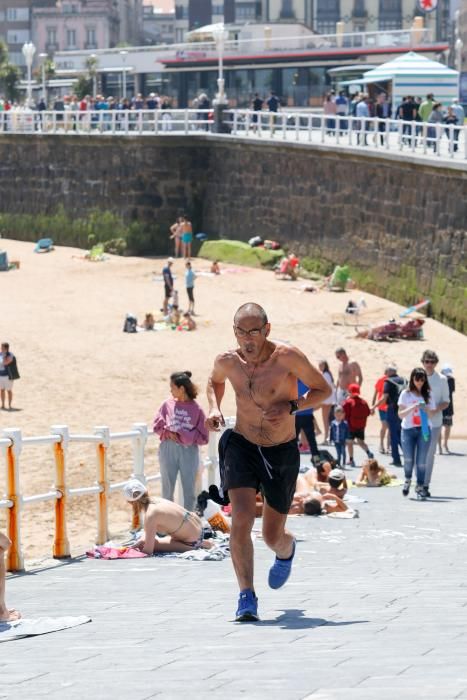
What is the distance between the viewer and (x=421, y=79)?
3609cm

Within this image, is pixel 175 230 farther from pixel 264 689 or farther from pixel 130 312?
pixel 264 689

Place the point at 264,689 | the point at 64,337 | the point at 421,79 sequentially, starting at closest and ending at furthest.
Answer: the point at 264,689, the point at 64,337, the point at 421,79

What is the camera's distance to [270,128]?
37125mm

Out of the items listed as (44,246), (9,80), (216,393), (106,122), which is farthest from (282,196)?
(9,80)

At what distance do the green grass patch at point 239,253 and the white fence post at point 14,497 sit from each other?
26.8 m

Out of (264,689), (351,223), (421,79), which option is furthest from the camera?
(421,79)

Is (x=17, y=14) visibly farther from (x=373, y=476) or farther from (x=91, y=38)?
(x=373, y=476)

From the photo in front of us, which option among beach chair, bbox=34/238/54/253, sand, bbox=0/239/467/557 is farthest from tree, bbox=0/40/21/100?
sand, bbox=0/239/467/557

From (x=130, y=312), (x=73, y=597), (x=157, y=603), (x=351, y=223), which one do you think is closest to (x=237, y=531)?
(x=157, y=603)

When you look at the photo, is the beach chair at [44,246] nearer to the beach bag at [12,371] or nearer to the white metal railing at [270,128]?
the white metal railing at [270,128]

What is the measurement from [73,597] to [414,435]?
5571mm

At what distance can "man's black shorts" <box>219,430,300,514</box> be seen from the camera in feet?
23.2

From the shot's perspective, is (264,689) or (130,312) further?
(130,312)

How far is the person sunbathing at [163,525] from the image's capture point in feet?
31.0
